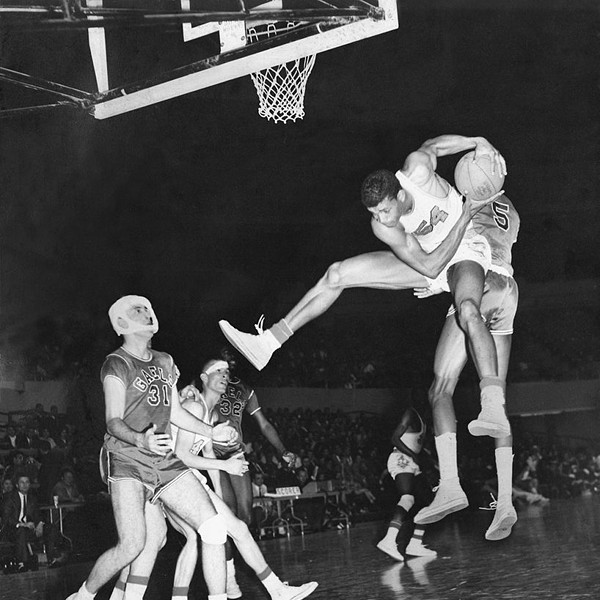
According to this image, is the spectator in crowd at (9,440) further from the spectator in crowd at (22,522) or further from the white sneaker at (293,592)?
the white sneaker at (293,592)

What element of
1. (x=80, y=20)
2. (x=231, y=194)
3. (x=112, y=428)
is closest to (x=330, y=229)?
(x=231, y=194)

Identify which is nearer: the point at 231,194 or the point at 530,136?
the point at 530,136

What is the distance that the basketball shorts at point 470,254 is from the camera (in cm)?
568

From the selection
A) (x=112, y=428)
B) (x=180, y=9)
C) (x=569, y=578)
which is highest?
(x=180, y=9)

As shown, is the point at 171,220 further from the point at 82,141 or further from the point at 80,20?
the point at 80,20

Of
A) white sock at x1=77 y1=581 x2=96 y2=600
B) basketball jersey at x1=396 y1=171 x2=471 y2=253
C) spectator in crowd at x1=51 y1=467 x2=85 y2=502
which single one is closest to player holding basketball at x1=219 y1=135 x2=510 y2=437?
basketball jersey at x1=396 y1=171 x2=471 y2=253

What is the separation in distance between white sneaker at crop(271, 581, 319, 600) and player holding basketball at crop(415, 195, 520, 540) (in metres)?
0.89

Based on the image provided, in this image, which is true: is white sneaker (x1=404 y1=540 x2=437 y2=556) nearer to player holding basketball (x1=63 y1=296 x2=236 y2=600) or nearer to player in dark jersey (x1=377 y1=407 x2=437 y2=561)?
player in dark jersey (x1=377 y1=407 x2=437 y2=561)

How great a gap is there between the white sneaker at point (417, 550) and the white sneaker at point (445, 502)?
2.48ft

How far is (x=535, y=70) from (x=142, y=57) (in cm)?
327

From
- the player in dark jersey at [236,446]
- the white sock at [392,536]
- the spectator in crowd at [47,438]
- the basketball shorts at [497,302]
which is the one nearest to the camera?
the basketball shorts at [497,302]

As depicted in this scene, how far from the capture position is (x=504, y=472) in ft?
18.5

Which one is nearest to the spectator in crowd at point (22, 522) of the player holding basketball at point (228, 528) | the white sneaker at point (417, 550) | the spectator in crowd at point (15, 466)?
the spectator in crowd at point (15, 466)

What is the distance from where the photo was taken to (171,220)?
8.24 metres
